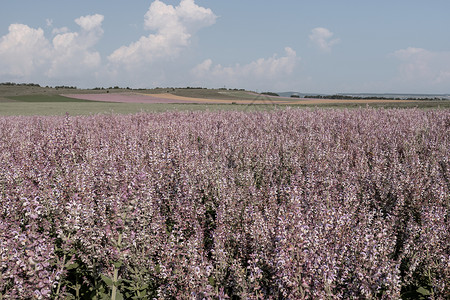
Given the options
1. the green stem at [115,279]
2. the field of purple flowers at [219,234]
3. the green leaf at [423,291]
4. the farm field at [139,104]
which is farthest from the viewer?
the farm field at [139,104]

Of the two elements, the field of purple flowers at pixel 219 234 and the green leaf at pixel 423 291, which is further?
the green leaf at pixel 423 291

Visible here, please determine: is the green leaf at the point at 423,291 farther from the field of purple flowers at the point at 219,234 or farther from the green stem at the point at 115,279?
the green stem at the point at 115,279

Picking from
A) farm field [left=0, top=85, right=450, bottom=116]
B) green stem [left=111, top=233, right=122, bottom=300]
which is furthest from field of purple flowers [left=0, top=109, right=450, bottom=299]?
farm field [left=0, top=85, right=450, bottom=116]

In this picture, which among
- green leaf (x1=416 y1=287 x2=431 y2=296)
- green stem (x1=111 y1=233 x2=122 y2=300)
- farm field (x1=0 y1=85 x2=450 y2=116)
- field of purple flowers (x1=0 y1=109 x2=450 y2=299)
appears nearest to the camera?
field of purple flowers (x1=0 y1=109 x2=450 y2=299)

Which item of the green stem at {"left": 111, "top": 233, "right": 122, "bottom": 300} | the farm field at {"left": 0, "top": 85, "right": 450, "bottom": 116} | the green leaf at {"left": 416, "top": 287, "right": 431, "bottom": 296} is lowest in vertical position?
the green leaf at {"left": 416, "top": 287, "right": 431, "bottom": 296}

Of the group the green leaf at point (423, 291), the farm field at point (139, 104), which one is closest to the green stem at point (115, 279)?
the green leaf at point (423, 291)

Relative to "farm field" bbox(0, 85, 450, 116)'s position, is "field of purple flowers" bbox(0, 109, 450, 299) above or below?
below

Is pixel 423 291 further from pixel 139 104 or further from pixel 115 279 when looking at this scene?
pixel 139 104

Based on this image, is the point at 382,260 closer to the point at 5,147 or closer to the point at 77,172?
the point at 77,172

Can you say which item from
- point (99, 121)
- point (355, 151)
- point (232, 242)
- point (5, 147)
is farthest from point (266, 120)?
point (232, 242)

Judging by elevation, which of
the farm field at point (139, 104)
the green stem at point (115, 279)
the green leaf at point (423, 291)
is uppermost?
the farm field at point (139, 104)

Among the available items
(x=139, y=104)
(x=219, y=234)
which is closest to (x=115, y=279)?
→ (x=219, y=234)

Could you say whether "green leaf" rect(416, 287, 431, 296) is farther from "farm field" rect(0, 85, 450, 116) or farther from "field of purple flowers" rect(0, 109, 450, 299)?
"farm field" rect(0, 85, 450, 116)

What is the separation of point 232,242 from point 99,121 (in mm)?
10769
